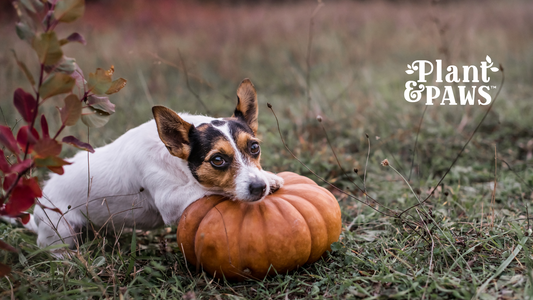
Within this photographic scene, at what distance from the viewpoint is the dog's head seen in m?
2.64

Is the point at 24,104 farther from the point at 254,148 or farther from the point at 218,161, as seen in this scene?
the point at 254,148

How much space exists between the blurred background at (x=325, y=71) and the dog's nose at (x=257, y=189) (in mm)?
1473

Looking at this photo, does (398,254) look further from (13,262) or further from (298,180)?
(13,262)

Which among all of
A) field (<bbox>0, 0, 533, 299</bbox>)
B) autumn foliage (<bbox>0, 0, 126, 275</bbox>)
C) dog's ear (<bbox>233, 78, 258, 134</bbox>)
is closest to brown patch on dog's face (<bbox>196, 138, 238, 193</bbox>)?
dog's ear (<bbox>233, 78, 258, 134</bbox>)

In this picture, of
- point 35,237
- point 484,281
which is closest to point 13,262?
point 35,237

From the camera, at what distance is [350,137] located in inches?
221

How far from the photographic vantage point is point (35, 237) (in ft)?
11.7

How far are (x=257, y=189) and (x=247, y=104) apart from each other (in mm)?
893

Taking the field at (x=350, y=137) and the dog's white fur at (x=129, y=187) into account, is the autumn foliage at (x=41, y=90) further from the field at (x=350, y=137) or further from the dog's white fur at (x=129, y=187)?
the dog's white fur at (x=129, y=187)

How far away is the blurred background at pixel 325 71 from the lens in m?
4.91

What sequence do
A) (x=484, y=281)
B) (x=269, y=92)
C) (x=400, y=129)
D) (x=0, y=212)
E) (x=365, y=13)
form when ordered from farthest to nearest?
(x=365, y=13) < (x=269, y=92) < (x=400, y=129) < (x=484, y=281) < (x=0, y=212)

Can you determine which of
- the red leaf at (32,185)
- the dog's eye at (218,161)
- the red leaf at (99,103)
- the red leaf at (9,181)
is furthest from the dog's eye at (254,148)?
the red leaf at (9,181)

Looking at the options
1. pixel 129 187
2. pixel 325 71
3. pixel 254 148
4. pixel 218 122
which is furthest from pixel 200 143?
pixel 325 71

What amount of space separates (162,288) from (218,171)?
2.74 feet
